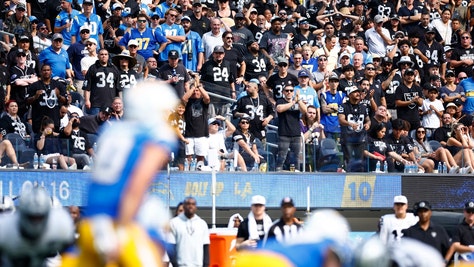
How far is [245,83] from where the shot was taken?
22.9 m

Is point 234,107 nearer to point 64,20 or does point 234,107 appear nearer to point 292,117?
point 292,117

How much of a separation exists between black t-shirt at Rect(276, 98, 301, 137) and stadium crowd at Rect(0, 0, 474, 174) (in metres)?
0.02

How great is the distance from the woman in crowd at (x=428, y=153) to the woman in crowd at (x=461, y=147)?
103 mm

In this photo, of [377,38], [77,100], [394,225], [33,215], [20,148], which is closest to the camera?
[33,215]

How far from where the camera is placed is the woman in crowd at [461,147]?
22.2 meters

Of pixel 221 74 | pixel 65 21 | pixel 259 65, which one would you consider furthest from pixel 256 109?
pixel 65 21

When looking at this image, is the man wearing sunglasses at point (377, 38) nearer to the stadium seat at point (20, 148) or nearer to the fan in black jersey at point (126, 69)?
the fan in black jersey at point (126, 69)

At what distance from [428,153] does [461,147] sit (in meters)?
0.62

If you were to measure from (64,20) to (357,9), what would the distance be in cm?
815

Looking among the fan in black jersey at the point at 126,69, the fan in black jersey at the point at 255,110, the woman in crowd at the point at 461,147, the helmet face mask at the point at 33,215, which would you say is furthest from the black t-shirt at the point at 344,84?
the helmet face mask at the point at 33,215

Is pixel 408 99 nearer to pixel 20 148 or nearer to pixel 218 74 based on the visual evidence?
pixel 218 74

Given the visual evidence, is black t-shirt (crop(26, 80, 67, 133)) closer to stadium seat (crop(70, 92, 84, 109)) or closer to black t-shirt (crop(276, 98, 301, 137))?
stadium seat (crop(70, 92, 84, 109))

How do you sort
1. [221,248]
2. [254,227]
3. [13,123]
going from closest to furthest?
[254,227] → [221,248] → [13,123]

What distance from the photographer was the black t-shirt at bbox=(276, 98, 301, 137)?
20.9 metres
